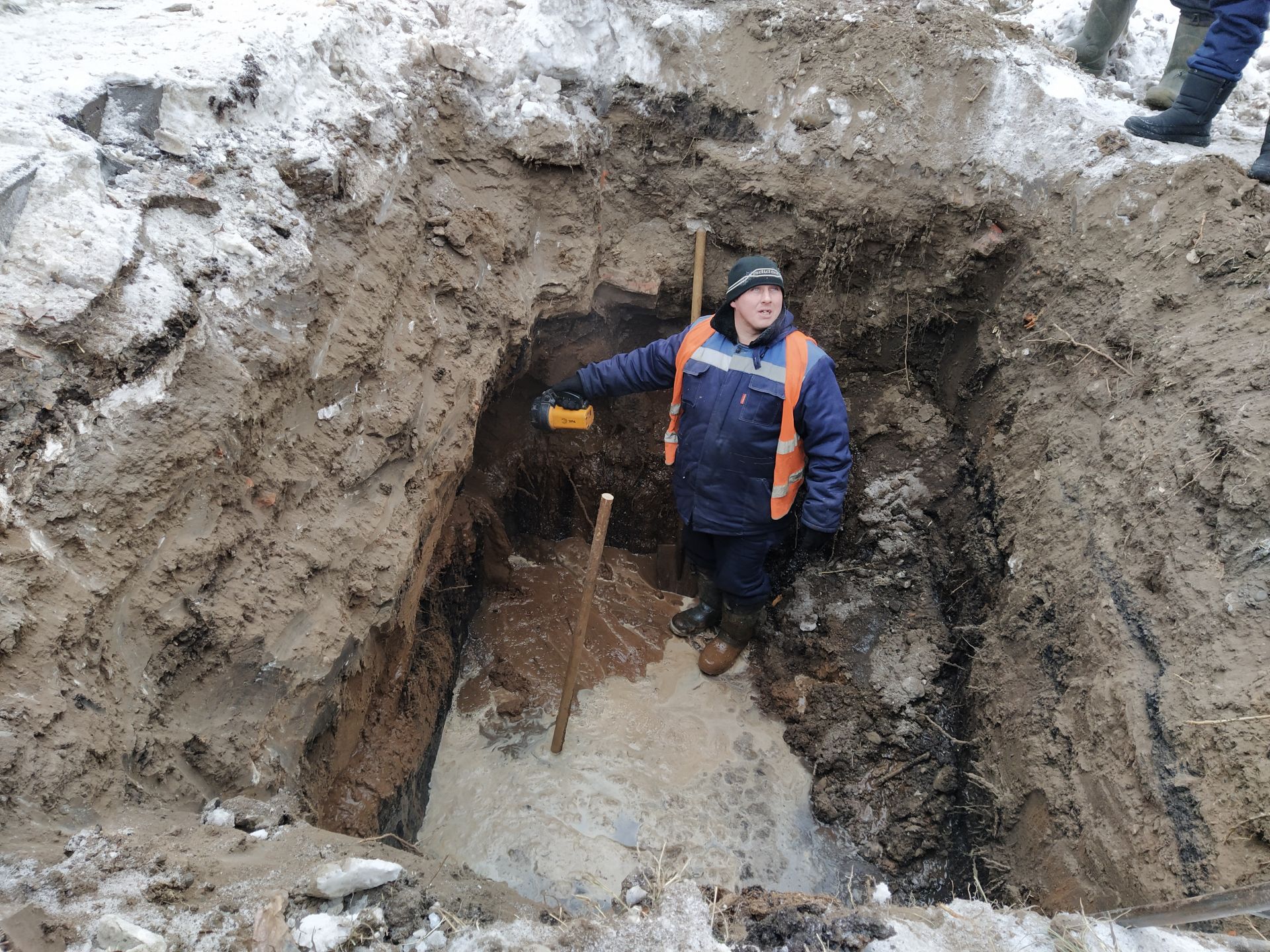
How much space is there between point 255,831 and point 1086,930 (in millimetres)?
2079

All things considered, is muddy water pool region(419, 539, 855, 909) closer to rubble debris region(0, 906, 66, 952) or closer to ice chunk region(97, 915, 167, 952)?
ice chunk region(97, 915, 167, 952)

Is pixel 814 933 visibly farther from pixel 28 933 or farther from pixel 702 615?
pixel 702 615

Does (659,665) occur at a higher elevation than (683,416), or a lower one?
lower

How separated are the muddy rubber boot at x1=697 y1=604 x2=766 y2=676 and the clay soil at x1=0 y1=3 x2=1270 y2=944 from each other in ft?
0.50

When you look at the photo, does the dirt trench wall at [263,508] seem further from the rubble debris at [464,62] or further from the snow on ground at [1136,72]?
the snow on ground at [1136,72]

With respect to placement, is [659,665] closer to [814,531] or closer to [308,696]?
[814,531]

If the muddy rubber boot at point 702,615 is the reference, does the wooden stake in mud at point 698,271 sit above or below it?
above

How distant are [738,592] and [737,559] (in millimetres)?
216

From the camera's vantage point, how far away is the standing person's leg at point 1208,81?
10.6 ft

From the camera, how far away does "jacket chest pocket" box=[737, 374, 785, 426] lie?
3.38 m

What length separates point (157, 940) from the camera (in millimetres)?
1480

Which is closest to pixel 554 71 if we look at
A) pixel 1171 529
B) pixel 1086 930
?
pixel 1171 529

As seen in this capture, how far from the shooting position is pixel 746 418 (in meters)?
3.46

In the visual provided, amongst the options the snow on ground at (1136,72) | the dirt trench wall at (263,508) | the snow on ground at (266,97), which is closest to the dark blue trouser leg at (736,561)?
the dirt trench wall at (263,508)
